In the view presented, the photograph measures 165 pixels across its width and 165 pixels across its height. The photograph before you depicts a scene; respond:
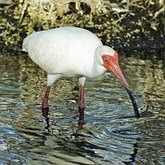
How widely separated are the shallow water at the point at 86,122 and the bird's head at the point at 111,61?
1.68 feet

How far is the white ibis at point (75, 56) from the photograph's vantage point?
9016 millimetres

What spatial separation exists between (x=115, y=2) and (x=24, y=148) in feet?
22.9

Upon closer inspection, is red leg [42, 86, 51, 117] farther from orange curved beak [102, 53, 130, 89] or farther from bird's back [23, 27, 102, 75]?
orange curved beak [102, 53, 130, 89]

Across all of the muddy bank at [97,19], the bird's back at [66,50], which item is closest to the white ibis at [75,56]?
the bird's back at [66,50]

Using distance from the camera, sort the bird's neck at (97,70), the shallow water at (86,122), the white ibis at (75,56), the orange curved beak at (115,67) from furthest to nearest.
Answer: the bird's neck at (97,70)
the white ibis at (75,56)
the orange curved beak at (115,67)
the shallow water at (86,122)

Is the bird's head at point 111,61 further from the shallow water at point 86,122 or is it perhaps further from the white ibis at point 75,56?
the shallow water at point 86,122

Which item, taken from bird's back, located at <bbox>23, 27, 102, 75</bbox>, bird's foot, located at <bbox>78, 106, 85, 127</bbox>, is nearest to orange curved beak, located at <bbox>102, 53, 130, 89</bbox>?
bird's back, located at <bbox>23, 27, 102, 75</bbox>

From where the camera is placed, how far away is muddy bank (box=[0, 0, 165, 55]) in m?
13.8

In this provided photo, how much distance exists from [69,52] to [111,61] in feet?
2.09

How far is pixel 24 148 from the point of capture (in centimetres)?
788

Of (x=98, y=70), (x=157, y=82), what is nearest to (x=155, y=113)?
(x=98, y=70)

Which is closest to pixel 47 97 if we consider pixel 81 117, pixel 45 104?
pixel 45 104

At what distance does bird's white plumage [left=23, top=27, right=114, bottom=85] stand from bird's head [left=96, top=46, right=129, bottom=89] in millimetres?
11

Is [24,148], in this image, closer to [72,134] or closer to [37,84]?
[72,134]
